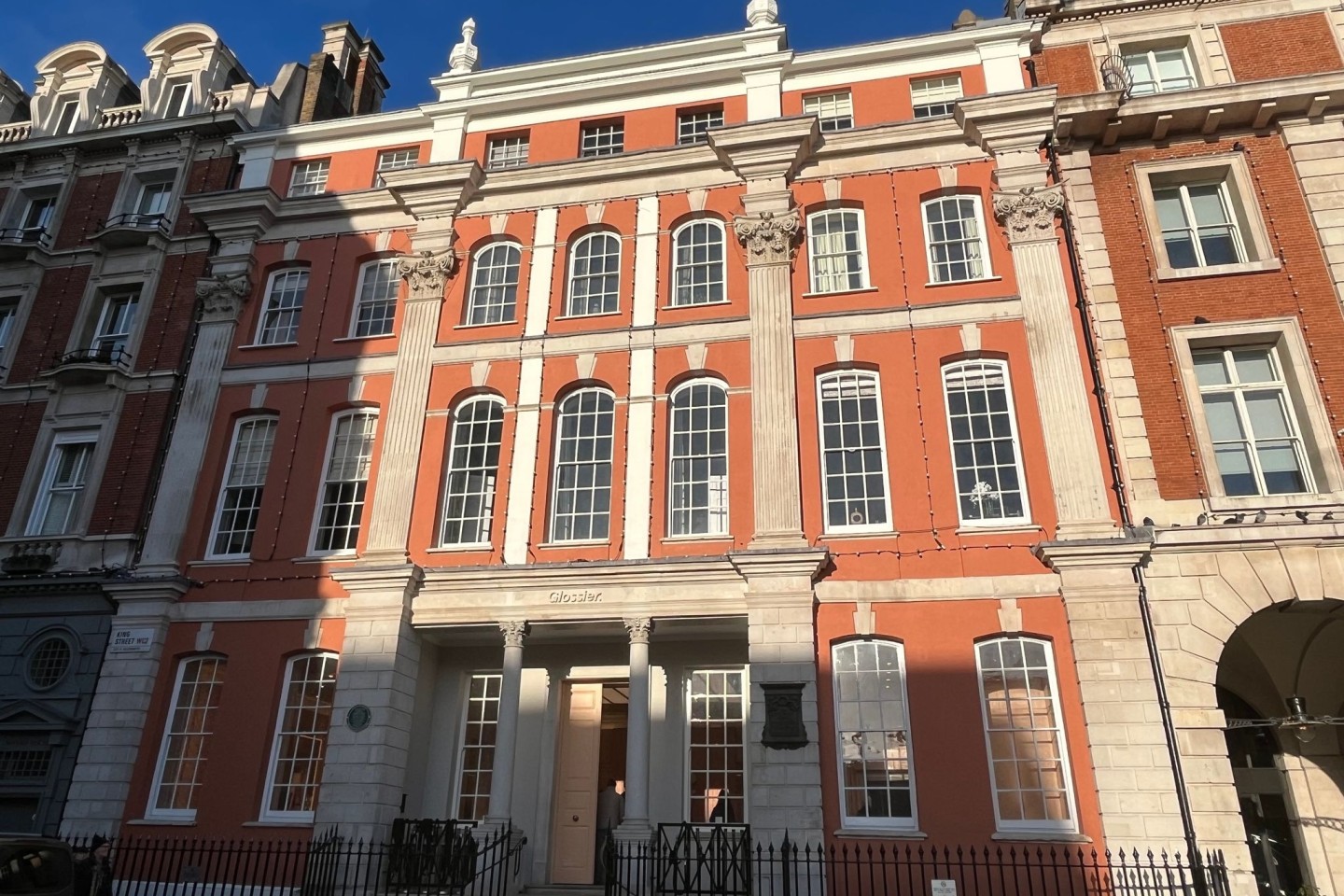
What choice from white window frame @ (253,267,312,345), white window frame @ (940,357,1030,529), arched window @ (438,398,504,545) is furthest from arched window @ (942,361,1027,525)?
white window frame @ (253,267,312,345)

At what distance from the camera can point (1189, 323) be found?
16.2 m

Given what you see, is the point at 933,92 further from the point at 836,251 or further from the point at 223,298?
the point at 223,298

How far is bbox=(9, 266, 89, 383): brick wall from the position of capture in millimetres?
21750

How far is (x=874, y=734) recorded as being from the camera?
14828 mm

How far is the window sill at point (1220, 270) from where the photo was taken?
645 inches

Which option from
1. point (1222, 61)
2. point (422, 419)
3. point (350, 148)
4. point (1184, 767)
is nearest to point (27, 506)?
point (422, 419)

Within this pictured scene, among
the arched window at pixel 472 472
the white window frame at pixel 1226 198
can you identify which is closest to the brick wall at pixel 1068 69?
the white window frame at pixel 1226 198

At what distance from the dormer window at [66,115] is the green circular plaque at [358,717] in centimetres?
1949

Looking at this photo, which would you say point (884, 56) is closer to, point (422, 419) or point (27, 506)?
point (422, 419)

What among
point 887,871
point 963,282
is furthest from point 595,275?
point 887,871

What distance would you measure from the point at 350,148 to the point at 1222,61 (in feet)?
64.6

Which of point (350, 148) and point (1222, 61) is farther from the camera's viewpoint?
point (350, 148)

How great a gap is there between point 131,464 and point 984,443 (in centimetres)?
1797

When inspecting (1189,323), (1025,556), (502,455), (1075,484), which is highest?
(1189,323)
